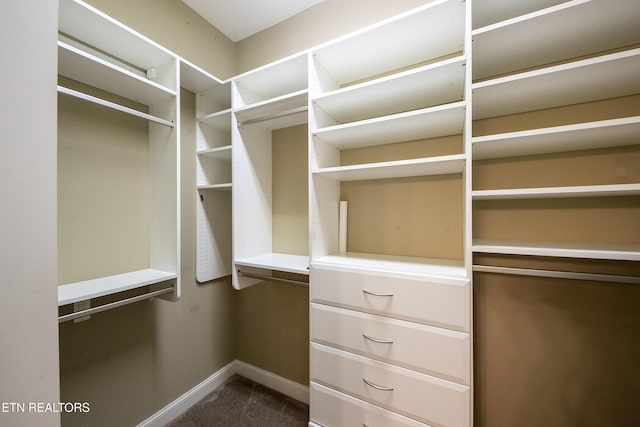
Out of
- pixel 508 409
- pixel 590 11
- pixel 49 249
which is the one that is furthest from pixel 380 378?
pixel 590 11

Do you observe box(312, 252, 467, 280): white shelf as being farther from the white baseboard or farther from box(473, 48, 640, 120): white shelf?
the white baseboard

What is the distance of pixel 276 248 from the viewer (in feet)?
6.58

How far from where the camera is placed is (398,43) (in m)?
1.29

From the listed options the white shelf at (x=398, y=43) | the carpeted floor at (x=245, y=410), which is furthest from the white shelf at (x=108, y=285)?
the white shelf at (x=398, y=43)

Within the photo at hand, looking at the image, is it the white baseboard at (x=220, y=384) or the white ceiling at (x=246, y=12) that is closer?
the white baseboard at (x=220, y=384)

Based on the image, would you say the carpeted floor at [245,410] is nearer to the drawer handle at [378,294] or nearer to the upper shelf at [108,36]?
the drawer handle at [378,294]

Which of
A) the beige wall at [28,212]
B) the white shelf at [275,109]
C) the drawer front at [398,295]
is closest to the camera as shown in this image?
the beige wall at [28,212]

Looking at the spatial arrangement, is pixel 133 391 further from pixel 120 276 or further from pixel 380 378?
pixel 380 378

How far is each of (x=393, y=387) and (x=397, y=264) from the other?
0.58 meters

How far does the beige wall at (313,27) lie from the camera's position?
1.57 meters

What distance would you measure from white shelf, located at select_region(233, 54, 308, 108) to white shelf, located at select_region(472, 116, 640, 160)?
3.64ft

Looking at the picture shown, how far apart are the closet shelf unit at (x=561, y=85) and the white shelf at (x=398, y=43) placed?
5.2 inches

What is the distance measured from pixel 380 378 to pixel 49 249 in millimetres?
1347

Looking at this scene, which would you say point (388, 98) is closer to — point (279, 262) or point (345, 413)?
point (279, 262)
